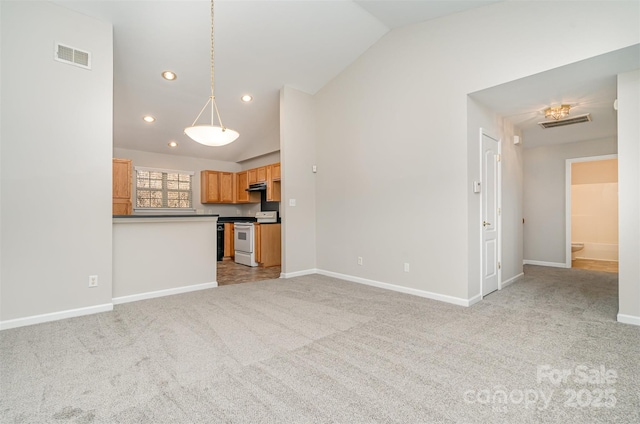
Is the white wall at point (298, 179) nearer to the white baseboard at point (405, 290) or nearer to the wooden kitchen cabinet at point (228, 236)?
the white baseboard at point (405, 290)

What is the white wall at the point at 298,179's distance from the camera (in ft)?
16.3

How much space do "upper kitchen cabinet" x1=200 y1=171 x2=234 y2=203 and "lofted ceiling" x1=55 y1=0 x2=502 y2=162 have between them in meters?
1.81

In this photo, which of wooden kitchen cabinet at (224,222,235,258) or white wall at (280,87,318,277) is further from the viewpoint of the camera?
wooden kitchen cabinet at (224,222,235,258)

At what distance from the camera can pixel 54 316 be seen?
117 inches

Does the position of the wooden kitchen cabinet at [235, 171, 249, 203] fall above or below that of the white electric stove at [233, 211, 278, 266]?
above

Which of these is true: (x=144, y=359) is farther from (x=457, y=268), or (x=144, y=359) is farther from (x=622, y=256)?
(x=622, y=256)

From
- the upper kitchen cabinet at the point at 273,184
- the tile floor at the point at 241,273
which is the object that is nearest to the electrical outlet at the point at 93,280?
the tile floor at the point at 241,273

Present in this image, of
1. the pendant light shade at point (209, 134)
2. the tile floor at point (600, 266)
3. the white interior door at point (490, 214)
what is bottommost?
the tile floor at point (600, 266)

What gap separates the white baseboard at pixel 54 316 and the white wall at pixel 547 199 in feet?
24.2

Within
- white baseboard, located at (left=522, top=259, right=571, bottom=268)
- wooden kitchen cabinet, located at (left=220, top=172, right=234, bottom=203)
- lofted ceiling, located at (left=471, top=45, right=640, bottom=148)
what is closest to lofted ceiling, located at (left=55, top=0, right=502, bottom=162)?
lofted ceiling, located at (left=471, top=45, right=640, bottom=148)

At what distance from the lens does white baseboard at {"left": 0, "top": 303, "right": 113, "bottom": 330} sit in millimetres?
2764

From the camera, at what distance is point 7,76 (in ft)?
9.12

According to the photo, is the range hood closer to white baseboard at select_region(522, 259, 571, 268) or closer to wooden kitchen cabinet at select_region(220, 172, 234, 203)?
wooden kitchen cabinet at select_region(220, 172, 234, 203)

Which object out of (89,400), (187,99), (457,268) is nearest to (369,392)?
(89,400)
